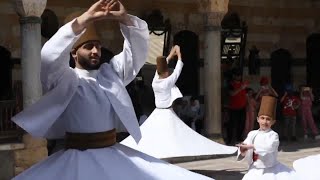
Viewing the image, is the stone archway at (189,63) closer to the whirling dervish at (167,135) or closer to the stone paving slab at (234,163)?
the stone paving slab at (234,163)

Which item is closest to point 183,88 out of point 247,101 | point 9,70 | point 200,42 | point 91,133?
point 200,42

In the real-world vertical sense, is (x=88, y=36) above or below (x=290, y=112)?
above

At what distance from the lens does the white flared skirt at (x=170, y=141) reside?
30.0 feet

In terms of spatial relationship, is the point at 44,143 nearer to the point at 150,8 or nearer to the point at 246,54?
the point at 150,8

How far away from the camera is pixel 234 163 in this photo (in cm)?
1155

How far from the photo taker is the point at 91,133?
4176 millimetres

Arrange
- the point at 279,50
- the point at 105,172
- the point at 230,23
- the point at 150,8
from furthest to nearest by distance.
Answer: the point at 279,50 < the point at 230,23 < the point at 150,8 < the point at 105,172

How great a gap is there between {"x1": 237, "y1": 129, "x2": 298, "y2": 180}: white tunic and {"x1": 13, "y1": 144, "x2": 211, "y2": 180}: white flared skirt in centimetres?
189

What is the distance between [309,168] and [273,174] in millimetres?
384

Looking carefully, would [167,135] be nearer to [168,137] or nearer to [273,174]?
[168,137]

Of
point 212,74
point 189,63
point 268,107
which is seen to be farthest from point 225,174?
point 189,63

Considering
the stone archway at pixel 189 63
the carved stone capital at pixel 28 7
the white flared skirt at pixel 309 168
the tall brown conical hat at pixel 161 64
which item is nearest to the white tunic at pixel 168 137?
the tall brown conical hat at pixel 161 64

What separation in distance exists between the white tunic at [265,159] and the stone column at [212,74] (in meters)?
7.36

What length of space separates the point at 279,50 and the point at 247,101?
4099 mm
